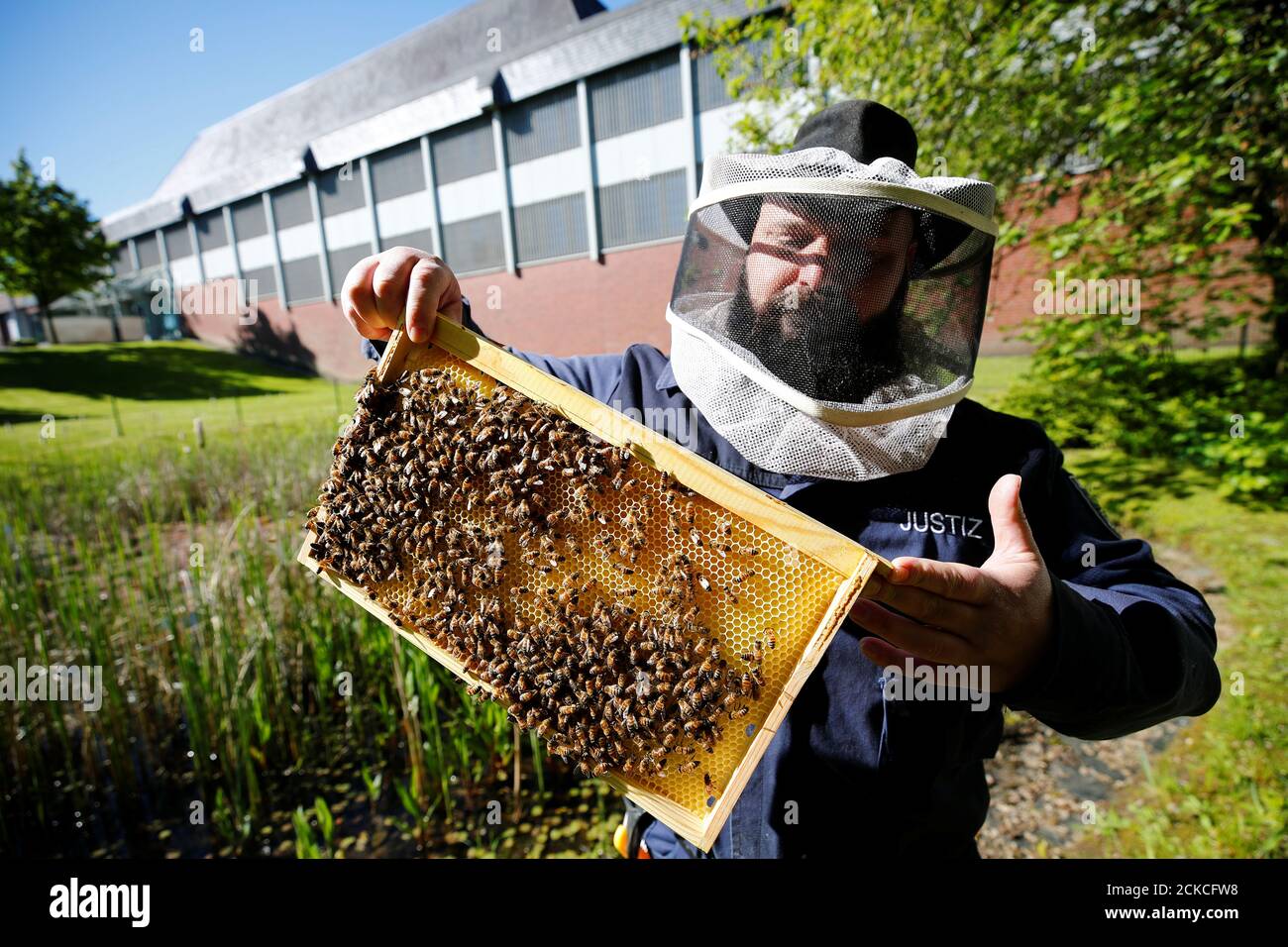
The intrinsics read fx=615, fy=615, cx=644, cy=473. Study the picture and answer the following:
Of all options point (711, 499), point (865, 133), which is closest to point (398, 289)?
point (711, 499)

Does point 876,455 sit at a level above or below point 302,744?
above

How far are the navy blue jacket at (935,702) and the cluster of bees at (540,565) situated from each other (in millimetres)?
431

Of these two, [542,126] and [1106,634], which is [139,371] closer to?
[542,126]

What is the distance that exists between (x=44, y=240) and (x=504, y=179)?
20.2 metres

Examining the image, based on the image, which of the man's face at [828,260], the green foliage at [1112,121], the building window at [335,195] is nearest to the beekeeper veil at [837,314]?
the man's face at [828,260]

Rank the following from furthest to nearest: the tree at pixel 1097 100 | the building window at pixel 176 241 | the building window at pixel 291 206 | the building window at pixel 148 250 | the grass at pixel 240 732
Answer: the building window at pixel 148 250 → the building window at pixel 176 241 → the building window at pixel 291 206 → the tree at pixel 1097 100 → the grass at pixel 240 732

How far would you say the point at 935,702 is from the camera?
181 cm

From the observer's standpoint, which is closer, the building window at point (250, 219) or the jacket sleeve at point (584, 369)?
the jacket sleeve at point (584, 369)

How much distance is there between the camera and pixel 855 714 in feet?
5.91

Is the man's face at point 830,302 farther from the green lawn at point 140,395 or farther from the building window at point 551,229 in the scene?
the building window at point 551,229

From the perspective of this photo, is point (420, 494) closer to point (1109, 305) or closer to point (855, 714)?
point (855, 714)

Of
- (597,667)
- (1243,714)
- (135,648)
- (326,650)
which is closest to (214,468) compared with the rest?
(135,648)

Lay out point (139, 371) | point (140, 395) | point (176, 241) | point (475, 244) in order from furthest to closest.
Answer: point (176, 241) → point (139, 371) → point (475, 244) → point (140, 395)

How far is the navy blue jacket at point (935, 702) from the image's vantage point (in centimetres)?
171
